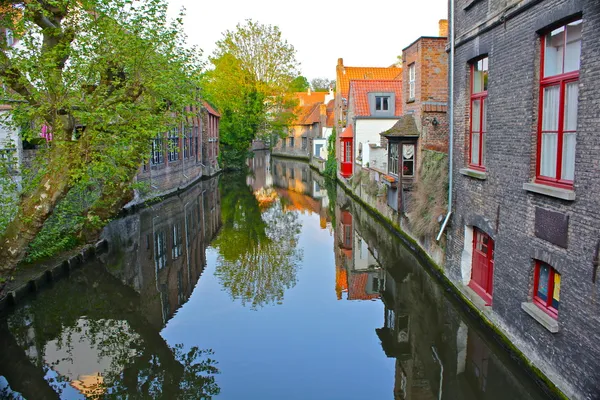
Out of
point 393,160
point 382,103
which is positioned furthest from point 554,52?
point 382,103

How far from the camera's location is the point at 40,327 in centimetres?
876

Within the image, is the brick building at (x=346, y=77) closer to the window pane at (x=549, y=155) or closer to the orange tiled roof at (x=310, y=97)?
the window pane at (x=549, y=155)

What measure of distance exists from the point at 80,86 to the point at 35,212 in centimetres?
283

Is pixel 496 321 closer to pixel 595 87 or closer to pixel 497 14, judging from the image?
pixel 595 87

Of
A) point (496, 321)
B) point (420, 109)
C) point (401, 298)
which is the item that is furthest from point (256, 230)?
point (496, 321)

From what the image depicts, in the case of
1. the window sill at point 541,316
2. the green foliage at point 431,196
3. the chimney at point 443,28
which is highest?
the chimney at point 443,28

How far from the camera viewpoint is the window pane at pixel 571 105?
227 inches

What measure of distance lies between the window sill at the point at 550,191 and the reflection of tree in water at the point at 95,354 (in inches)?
190

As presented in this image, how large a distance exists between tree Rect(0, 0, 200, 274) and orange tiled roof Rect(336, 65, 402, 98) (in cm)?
2398

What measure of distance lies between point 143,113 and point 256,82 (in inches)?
1199

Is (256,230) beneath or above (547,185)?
beneath

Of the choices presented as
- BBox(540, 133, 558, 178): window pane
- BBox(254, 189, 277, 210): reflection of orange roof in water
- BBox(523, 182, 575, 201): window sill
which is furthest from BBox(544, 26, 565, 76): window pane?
BBox(254, 189, 277, 210): reflection of orange roof in water

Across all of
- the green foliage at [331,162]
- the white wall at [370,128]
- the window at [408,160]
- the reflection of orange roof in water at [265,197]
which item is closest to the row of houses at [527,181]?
the window at [408,160]

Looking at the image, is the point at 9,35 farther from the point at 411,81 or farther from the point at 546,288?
the point at 411,81
